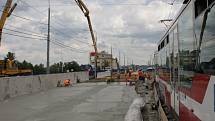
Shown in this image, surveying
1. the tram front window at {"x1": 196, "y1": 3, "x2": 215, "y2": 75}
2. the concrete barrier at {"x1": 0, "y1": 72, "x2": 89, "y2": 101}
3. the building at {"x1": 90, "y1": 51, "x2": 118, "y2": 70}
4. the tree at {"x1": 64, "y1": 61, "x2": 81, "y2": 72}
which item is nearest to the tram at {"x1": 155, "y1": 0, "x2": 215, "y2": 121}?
the tram front window at {"x1": 196, "y1": 3, "x2": 215, "y2": 75}

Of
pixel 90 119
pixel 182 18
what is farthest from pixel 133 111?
pixel 182 18

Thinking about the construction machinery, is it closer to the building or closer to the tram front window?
the building

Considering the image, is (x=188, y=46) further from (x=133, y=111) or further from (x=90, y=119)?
(x=133, y=111)

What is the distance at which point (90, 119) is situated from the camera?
54.6 ft

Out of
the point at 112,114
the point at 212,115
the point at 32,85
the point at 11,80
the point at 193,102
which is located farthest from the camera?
the point at 32,85

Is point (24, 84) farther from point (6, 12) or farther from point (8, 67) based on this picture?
point (8, 67)

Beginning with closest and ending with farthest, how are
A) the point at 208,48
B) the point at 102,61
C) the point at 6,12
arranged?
the point at 208,48 < the point at 6,12 < the point at 102,61

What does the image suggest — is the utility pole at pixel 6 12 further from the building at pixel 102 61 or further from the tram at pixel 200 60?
the building at pixel 102 61

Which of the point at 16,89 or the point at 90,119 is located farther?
the point at 16,89

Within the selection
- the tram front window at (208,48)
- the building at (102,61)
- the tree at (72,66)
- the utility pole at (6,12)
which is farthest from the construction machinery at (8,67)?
the tree at (72,66)

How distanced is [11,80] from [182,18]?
22.3 meters

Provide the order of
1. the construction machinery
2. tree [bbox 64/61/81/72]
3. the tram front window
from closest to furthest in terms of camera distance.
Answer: the tram front window < the construction machinery < tree [bbox 64/61/81/72]

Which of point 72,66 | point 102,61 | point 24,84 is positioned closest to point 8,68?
point 24,84

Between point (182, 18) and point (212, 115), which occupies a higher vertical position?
point (182, 18)
